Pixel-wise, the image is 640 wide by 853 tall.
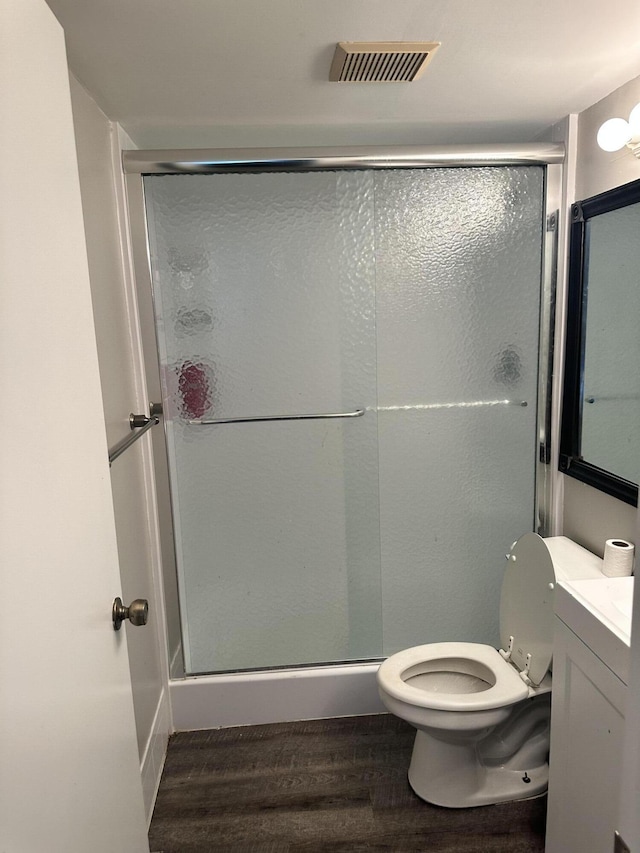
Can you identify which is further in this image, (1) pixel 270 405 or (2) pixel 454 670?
(1) pixel 270 405

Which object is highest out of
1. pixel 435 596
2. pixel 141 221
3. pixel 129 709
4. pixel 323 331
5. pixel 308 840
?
pixel 141 221

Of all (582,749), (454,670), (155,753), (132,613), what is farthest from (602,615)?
(155,753)

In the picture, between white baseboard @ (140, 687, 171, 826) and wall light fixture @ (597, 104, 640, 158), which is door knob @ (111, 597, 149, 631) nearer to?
white baseboard @ (140, 687, 171, 826)

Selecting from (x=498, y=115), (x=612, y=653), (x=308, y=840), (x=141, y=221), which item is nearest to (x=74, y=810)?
(x=612, y=653)

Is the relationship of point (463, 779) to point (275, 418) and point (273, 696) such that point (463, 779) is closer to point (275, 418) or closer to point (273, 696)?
point (273, 696)

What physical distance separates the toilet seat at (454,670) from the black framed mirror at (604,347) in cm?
64

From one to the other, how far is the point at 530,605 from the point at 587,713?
50 cm

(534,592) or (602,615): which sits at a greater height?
(602,615)

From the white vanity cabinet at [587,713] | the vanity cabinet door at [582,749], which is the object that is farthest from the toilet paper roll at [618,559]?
the vanity cabinet door at [582,749]

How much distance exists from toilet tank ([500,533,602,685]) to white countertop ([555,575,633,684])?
0.22m

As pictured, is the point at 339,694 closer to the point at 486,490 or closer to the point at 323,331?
the point at 486,490

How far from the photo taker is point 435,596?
2.29 meters

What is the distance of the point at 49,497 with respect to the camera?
2.58ft

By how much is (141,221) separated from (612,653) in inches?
70.9
